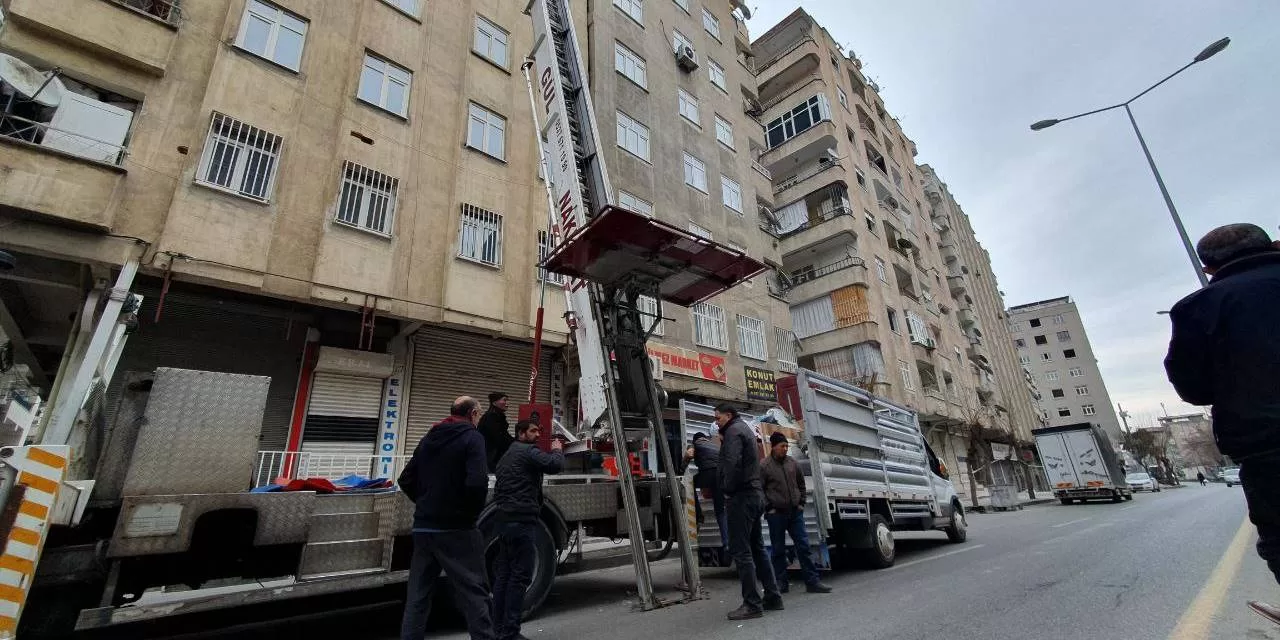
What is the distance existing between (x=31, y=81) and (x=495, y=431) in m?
9.12

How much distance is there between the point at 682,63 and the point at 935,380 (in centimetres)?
1988

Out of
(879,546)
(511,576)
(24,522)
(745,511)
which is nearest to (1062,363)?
(879,546)

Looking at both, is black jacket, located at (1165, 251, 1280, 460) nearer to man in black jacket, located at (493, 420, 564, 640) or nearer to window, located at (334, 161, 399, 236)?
man in black jacket, located at (493, 420, 564, 640)

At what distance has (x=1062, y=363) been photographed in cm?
7050

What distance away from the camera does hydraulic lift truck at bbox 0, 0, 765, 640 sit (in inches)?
141

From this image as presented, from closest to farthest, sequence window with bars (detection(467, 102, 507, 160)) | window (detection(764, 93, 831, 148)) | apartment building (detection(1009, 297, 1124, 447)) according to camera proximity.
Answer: window with bars (detection(467, 102, 507, 160)), window (detection(764, 93, 831, 148)), apartment building (detection(1009, 297, 1124, 447))

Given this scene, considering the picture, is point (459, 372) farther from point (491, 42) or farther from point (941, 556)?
Answer: point (941, 556)

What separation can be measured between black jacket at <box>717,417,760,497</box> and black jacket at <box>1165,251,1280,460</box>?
10.6ft

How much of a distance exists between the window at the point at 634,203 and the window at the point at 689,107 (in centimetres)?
529

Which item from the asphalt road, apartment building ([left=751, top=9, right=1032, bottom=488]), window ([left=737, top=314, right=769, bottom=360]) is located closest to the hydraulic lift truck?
the asphalt road

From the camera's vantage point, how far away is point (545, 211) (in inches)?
535

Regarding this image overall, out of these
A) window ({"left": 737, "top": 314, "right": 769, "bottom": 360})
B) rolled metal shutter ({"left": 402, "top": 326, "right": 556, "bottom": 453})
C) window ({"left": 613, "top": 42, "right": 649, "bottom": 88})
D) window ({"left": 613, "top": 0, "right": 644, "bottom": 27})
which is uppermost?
window ({"left": 613, "top": 0, "right": 644, "bottom": 27})

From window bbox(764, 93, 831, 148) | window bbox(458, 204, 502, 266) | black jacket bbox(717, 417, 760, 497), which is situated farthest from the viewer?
window bbox(764, 93, 831, 148)

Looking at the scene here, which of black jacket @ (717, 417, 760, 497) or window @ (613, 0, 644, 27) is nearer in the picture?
black jacket @ (717, 417, 760, 497)
